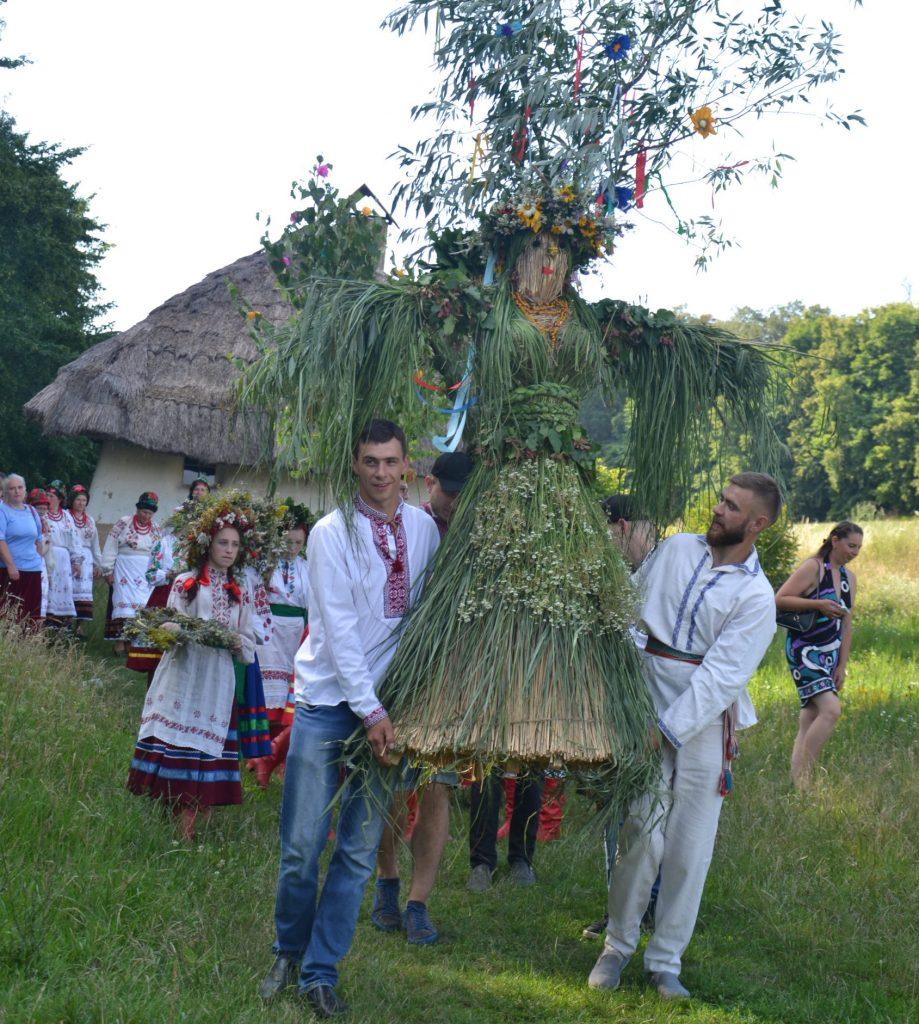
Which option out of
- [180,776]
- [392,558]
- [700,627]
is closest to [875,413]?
[180,776]

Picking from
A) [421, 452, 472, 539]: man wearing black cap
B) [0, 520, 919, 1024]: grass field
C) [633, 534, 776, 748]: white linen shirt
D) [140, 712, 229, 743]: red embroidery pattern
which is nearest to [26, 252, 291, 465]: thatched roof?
[0, 520, 919, 1024]: grass field

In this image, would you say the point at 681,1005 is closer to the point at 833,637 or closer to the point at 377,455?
the point at 377,455

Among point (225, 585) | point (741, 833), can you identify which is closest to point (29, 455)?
point (225, 585)

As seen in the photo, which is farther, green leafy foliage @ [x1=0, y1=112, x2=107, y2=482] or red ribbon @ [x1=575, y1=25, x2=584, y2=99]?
green leafy foliage @ [x1=0, y1=112, x2=107, y2=482]

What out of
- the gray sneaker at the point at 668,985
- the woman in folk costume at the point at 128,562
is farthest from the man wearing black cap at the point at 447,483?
the woman in folk costume at the point at 128,562

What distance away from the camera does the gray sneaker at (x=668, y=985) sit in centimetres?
411

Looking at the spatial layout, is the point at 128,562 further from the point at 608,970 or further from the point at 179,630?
the point at 608,970

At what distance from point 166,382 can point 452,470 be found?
36.9 ft

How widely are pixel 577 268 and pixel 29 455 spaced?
15.7 metres

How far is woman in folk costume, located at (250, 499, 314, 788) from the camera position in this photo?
7.29 meters

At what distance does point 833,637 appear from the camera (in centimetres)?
700

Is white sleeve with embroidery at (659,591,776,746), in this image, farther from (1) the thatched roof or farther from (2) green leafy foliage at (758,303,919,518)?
(2) green leafy foliage at (758,303,919,518)

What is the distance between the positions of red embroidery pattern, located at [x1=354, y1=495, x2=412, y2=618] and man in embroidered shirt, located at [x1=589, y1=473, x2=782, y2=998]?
82cm

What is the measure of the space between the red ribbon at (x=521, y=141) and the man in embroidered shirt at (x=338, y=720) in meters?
2.06
